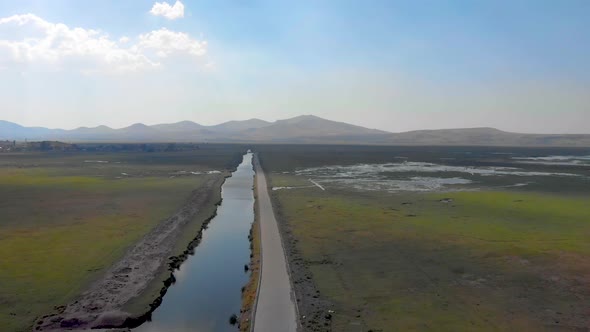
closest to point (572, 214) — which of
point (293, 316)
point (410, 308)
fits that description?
point (410, 308)

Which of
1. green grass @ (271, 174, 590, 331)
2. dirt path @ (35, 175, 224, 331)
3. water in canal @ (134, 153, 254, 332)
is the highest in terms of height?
green grass @ (271, 174, 590, 331)

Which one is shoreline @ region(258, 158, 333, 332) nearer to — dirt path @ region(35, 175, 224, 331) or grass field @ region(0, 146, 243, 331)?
dirt path @ region(35, 175, 224, 331)

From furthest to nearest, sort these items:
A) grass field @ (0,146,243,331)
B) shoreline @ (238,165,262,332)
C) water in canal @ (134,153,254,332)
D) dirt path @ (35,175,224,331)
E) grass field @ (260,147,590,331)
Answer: grass field @ (0,146,243,331)
water in canal @ (134,153,254,332)
grass field @ (260,147,590,331)
shoreline @ (238,165,262,332)
dirt path @ (35,175,224,331)

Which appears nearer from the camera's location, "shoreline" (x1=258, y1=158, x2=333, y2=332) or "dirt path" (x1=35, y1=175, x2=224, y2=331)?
"shoreline" (x1=258, y1=158, x2=333, y2=332)

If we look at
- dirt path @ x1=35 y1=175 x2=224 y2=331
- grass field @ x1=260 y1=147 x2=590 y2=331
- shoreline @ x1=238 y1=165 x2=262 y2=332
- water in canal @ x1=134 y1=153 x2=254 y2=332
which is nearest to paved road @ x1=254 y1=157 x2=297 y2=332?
shoreline @ x1=238 y1=165 x2=262 y2=332

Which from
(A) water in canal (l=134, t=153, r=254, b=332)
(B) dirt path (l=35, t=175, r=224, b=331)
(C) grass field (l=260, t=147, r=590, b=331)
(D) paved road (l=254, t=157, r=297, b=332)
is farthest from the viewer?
(A) water in canal (l=134, t=153, r=254, b=332)

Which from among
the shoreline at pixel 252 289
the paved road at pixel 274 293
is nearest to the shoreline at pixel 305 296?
the paved road at pixel 274 293

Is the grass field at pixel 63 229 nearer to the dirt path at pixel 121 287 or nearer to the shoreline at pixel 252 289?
the dirt path at pixel 121 287

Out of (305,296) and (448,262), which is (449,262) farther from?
(305,296)
